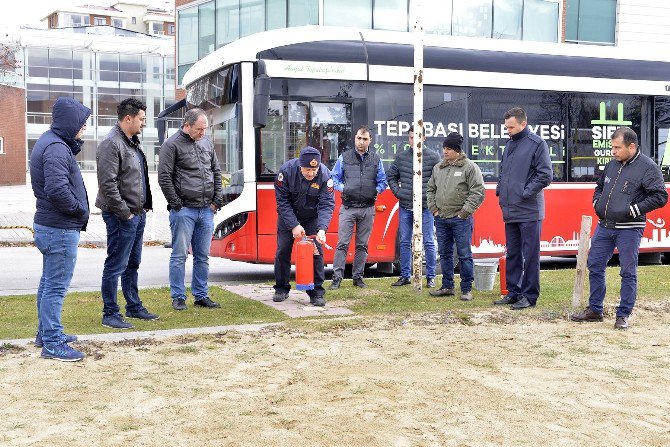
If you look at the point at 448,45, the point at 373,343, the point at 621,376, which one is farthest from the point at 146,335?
the point at 448,45

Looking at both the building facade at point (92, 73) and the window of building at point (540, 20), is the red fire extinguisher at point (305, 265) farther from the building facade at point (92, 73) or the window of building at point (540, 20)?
the building facade at point (92, 73)

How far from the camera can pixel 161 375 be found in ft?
18.9

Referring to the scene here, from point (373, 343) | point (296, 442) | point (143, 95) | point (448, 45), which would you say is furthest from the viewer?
point (143, 95)

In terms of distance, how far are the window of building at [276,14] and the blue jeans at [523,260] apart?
22523 millimetres

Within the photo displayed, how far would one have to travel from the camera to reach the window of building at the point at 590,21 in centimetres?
3322

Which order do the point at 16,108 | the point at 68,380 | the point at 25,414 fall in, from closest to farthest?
the point at 25,414 < the point at 68,380 < the point at 16,108

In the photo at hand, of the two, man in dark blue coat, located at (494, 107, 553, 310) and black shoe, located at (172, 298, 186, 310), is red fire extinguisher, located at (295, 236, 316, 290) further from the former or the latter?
man in dark blue coat, located at (494, 107, 553, 310)

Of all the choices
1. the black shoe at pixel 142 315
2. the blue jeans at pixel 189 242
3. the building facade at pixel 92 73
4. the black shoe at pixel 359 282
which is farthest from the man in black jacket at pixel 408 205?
the building facade at pixel 92 73

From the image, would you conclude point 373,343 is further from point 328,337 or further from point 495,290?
point 495,290

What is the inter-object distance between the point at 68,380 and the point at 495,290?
20.7 ft

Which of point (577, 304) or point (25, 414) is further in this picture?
point (577, 304)

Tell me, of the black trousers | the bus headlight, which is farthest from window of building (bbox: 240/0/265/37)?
the black trousers

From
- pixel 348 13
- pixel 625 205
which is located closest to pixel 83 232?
pixel 348 13

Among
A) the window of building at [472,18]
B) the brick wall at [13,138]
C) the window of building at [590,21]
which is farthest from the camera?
the brick wall at [13,138]
